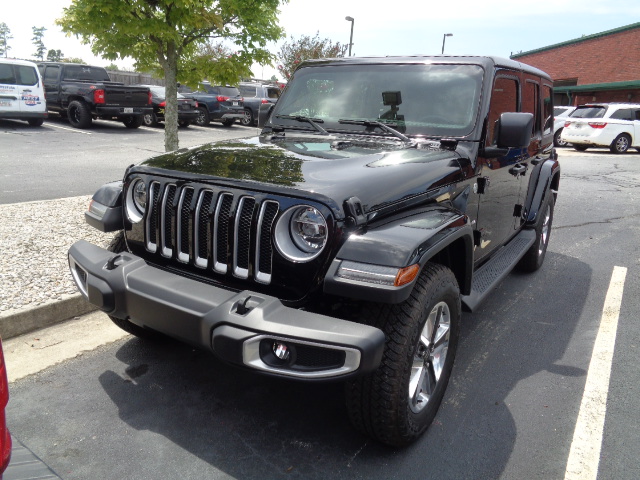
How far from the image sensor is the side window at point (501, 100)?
3.74m

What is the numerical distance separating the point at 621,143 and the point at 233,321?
20983 mm

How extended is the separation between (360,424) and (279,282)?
0.78 meters

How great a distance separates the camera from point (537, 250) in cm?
547

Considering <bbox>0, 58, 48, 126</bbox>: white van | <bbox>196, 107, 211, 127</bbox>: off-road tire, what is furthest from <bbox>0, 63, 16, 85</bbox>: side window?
<bbox>196, 107, 211, 127</bbox>: off-road tire

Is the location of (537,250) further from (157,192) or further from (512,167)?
(157,192)

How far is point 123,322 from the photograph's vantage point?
3.42 meters

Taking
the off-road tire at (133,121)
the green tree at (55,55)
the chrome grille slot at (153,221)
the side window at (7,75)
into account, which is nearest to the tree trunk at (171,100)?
the chrome grille slot at (153,221)

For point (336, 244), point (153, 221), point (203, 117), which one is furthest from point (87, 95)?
point (336, 244)

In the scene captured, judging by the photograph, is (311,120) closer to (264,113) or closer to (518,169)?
(264,113)

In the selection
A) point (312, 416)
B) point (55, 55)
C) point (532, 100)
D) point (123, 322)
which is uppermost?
point (55, 55)

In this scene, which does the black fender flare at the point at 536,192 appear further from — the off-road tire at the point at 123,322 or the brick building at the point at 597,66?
the brick building at the point at 597,66

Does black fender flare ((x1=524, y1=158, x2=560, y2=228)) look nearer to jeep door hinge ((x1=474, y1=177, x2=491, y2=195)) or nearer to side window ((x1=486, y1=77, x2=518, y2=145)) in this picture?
side window ((x1=486, y1=77, x2=518, y2=145))

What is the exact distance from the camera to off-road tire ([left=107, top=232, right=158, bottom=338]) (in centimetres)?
324

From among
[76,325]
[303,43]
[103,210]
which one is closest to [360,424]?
[103,210]
